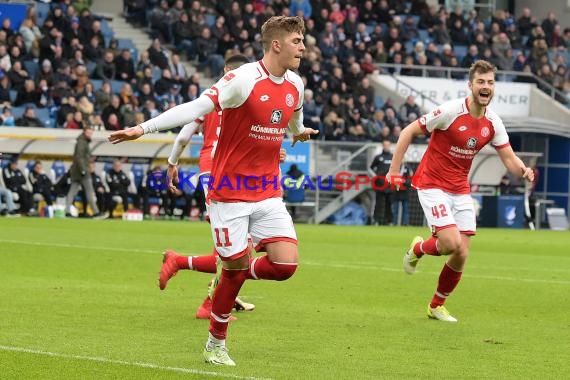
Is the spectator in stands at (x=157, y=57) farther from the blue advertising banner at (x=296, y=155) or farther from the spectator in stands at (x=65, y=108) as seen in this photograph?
the spectator in stands at (x=65, y=108)

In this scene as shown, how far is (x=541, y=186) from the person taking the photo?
40.8m

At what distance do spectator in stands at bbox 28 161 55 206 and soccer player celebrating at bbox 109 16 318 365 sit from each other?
72.4ft

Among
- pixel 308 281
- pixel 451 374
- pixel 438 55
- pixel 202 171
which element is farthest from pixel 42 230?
pixel 438 55

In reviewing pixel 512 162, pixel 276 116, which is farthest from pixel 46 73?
pixel 276 116

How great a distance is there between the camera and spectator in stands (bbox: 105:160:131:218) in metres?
31.0

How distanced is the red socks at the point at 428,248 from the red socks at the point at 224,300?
12.1 ft

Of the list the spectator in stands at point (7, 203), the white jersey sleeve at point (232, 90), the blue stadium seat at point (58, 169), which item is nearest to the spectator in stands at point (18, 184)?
the spectator in stands at point (7, 203)

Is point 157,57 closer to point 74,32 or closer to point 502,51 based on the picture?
point 74,32

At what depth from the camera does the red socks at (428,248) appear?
12.1 m

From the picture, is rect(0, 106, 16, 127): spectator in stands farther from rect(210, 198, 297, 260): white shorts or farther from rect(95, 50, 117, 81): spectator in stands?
rect(210, 198, 297, 260): white shorts

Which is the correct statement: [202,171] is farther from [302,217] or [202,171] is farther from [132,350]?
[302,217]

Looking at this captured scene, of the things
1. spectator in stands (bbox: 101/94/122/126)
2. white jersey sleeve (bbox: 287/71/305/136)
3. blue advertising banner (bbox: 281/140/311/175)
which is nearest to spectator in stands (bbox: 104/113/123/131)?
spectator in stands (bbox: 101/94/122/126)

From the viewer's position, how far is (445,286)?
38.0 ft

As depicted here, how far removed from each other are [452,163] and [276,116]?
3.62 metres
